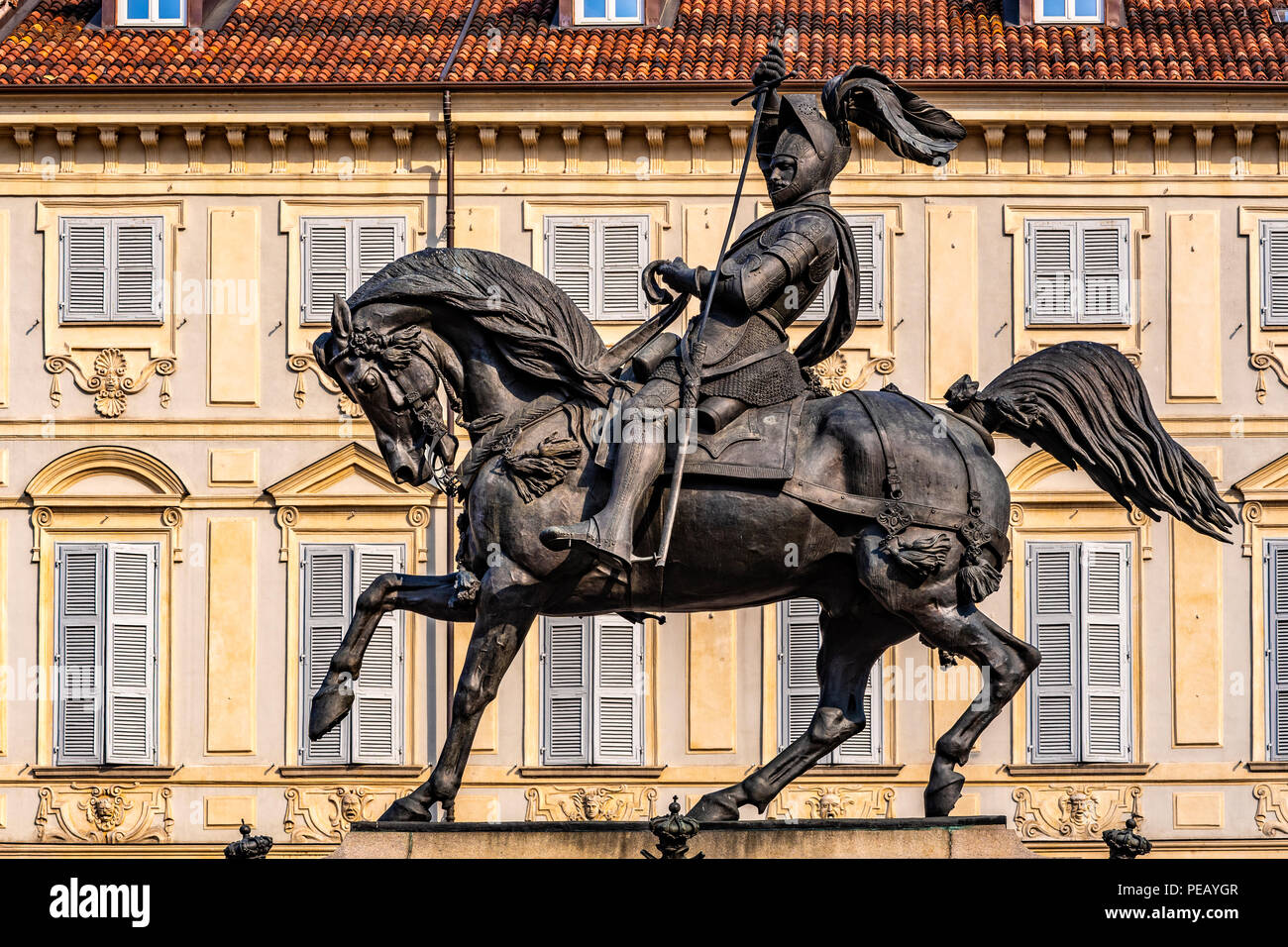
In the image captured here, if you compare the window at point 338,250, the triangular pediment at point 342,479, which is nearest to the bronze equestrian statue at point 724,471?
the triangular pediment at point 342,479

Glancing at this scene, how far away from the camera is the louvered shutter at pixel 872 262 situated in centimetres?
2706

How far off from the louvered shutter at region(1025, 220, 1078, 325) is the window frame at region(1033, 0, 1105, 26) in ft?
8.47

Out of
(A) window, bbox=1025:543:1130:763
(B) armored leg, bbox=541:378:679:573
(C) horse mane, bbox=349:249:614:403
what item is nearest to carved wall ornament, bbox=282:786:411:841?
(A) window, bbox=1025:543:1130:763

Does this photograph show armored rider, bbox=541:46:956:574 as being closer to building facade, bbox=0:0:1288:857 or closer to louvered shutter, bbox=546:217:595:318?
building facade, bbox=0:0:1288:857

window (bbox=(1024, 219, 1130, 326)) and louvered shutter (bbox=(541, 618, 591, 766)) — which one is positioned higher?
window (bbox=(1024, 219, 1130, 326))

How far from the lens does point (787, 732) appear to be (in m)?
26.2

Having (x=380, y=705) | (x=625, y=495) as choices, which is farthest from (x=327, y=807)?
(x=625, y=495)

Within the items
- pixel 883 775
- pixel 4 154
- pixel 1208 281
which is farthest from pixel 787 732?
pixel 4 154

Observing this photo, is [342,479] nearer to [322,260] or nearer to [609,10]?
[322,260]

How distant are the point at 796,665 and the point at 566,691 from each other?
2.30 metres

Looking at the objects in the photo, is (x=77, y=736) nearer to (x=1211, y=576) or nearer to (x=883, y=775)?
(x=883, y=775)

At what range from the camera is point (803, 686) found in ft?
85.8

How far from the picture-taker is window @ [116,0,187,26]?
28.6m

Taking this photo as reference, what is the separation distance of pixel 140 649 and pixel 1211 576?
10.8 m
